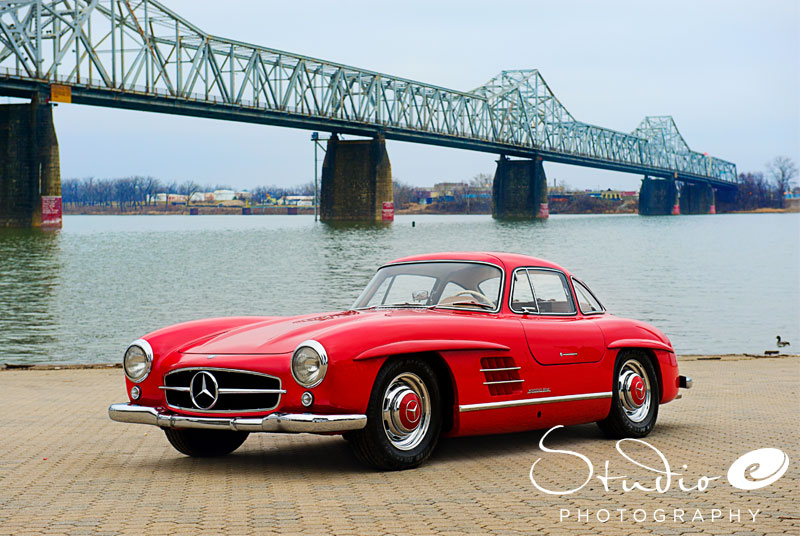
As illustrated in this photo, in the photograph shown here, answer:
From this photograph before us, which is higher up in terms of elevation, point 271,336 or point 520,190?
point 520,190

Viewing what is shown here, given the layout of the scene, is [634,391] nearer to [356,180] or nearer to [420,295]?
[420,295]

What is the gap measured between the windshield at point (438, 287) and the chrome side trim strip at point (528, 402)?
2.27 feet

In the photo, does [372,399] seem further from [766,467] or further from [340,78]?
[340,78]

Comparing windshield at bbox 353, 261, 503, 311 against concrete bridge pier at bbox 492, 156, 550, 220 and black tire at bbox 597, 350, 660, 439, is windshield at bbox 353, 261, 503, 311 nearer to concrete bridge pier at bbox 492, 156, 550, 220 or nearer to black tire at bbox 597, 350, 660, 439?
black tire at bbox 597, 350, 660, 439

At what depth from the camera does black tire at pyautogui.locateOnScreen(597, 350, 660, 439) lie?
25.2 feet

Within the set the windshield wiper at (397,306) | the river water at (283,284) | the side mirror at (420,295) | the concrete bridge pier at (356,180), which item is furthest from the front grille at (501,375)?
the concrete bridge pier at (356,180)

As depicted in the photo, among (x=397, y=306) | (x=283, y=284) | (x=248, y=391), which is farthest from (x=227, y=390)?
(x=283, y=284)

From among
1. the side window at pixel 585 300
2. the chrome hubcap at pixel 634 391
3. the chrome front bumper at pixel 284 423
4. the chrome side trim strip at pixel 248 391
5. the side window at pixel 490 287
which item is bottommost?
the chrome hubcap at pixel 634 391

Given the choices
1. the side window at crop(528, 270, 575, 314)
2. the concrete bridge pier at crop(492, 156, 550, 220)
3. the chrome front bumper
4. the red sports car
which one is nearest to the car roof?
the red sports car

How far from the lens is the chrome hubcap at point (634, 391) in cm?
788

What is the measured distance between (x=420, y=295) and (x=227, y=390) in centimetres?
177

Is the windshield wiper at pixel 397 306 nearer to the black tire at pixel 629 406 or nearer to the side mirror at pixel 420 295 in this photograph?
the side mirror at pixel 420 295

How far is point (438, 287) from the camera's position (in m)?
7.46

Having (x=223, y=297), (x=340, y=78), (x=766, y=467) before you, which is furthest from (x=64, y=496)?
(x=340, y=78)
